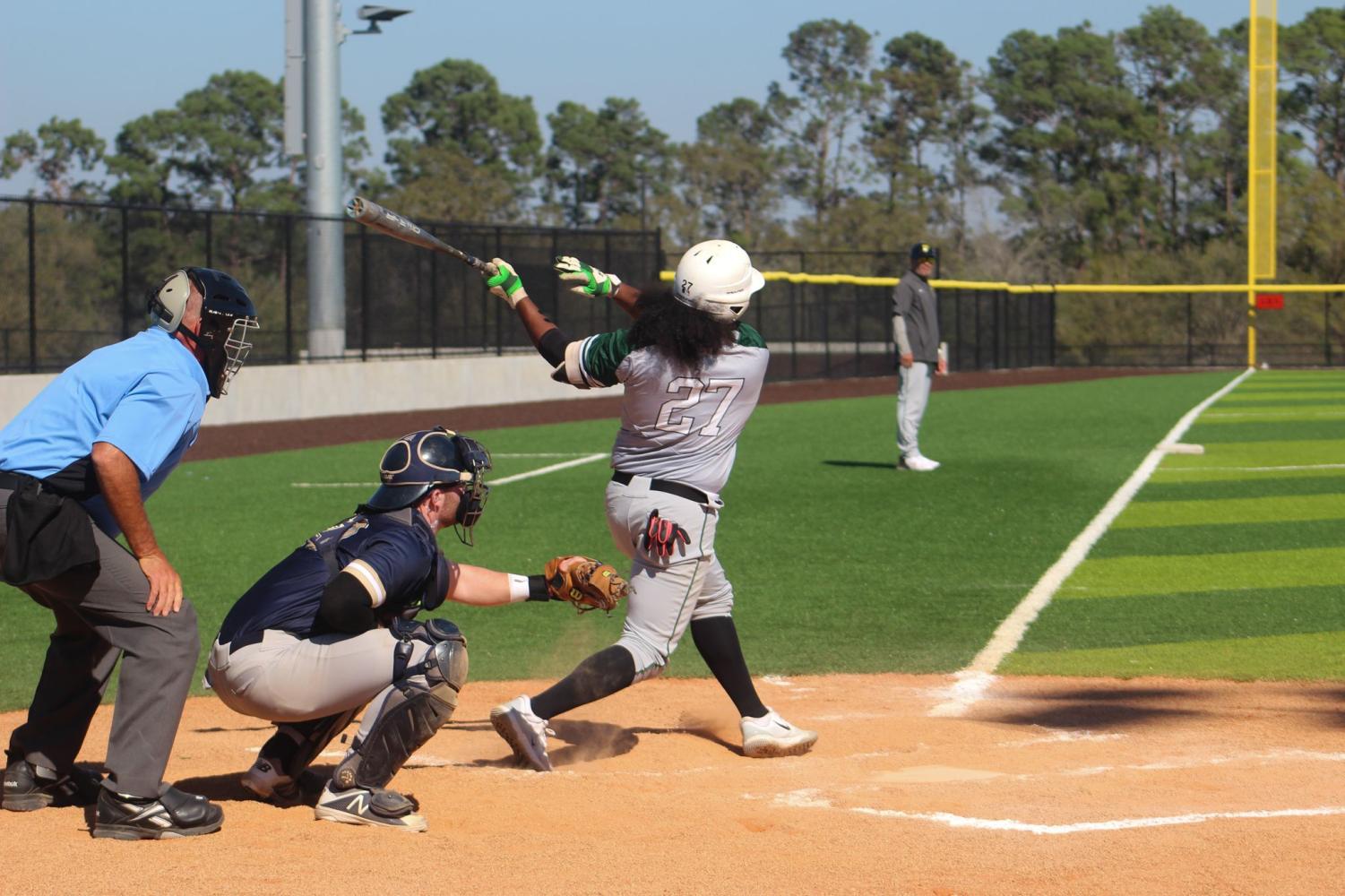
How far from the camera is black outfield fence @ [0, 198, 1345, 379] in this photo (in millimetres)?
23062

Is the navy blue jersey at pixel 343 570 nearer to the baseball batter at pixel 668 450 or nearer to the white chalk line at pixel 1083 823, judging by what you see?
the baseball batter at pixel 668 450

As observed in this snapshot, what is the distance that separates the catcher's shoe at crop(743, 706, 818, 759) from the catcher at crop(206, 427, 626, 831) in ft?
4.75

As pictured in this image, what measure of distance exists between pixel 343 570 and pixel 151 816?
909mm

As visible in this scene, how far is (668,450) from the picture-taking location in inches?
237

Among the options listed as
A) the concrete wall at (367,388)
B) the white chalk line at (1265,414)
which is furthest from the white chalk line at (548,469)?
the white chalk line at (1265,414)

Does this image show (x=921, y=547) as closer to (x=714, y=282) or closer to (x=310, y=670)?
(x=714, y=282)

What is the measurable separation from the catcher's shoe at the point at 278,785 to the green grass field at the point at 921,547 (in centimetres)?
238

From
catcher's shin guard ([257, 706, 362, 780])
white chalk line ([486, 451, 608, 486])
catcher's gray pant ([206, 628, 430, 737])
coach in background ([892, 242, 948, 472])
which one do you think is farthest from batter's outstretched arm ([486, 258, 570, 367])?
coach in background ([892, 242, 948, 472])

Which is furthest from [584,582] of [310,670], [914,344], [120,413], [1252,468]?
[1252,468]

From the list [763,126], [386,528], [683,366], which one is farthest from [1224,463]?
[763,126]

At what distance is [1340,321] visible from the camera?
50.5 m

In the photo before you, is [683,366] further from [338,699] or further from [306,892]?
[306,892]

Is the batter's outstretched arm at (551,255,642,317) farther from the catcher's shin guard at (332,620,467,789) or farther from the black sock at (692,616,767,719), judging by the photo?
the catcher's shin guard at (332,620,467,789)

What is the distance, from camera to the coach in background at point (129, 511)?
4766mm
